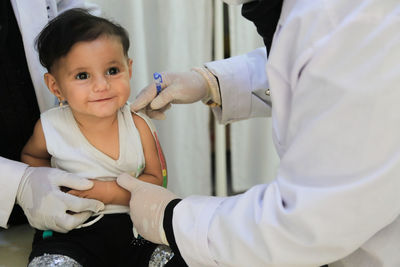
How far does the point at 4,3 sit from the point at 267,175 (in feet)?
5.17

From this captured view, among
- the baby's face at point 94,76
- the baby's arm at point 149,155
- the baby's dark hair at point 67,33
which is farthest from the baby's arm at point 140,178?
the baby's dark hair at point 67,33

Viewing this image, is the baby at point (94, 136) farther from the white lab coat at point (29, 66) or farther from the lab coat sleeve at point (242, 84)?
the lab coat sleeve at point (242, 84)

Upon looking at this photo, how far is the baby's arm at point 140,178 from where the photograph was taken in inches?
44.8

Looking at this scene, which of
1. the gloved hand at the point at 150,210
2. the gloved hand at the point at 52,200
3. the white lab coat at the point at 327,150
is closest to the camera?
the white lab coat at the point at 327,150

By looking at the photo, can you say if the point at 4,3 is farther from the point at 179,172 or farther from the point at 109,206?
the point at 179,172

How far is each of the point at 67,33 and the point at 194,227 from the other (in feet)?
1.85

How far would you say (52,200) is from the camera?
108 cm

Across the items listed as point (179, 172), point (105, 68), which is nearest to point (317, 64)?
point (105, 68)

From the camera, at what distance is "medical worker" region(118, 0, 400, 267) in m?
0.71

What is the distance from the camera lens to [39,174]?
3.61 feet

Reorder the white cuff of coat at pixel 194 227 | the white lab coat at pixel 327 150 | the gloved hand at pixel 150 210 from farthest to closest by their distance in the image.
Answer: the gloved hand at pixel 150 210, the white cuff of coat at pixel 194 227, the white lab coat at pixel 327 150

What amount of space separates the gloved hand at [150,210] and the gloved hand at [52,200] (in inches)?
5.5

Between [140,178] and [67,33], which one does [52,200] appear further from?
[67,33]

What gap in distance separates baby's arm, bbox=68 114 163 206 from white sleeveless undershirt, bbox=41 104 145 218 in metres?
0.02
